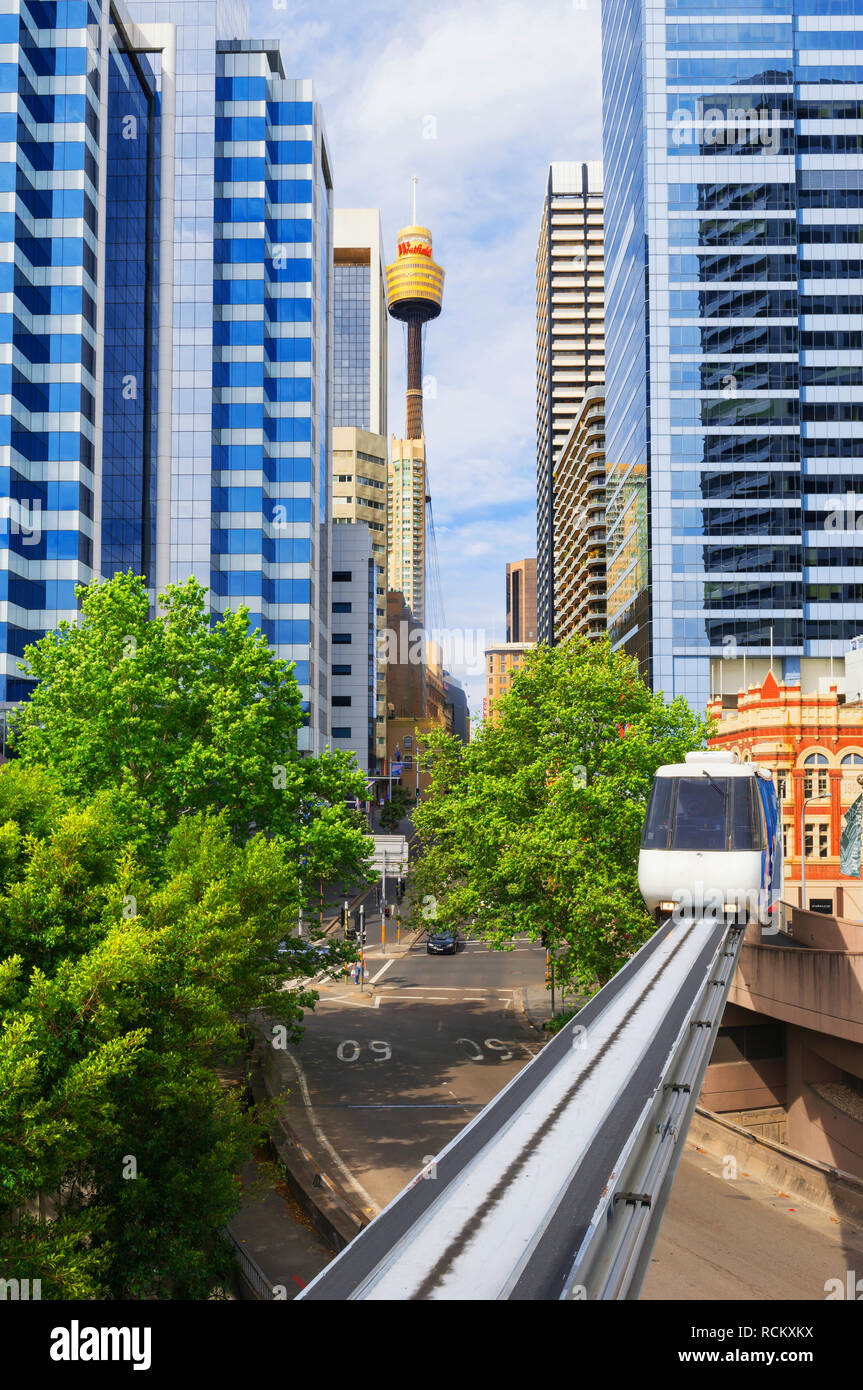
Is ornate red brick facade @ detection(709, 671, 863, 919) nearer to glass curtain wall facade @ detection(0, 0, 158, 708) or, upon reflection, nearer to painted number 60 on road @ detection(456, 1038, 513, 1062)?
painted number 60 on road @ detection(456, 1038, 513, 1062)

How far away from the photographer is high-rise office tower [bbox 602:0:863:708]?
10375cm

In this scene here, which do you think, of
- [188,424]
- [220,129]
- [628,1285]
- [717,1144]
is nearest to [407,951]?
[717,1144]

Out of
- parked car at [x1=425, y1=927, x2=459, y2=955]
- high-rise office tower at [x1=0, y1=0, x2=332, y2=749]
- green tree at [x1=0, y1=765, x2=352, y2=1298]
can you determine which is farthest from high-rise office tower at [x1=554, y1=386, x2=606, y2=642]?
green tree at [x1=0, y1=765, x2=352, y2=1298]

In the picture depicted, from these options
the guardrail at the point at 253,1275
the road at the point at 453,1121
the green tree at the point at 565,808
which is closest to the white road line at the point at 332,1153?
the road at the point at 453,1121

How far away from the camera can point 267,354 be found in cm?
8569

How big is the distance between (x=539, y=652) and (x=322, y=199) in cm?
7154

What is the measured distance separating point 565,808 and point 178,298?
65.1 m

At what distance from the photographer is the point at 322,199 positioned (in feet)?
313

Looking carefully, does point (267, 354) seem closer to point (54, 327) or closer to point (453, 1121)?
point (54, 327)

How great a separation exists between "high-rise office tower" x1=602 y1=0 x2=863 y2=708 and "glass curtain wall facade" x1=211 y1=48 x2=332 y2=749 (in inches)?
1542

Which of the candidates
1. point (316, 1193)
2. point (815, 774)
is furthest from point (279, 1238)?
point (815, 774)

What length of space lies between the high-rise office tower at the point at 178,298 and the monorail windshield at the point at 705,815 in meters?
55.2

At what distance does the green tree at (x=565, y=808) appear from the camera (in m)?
33.7
